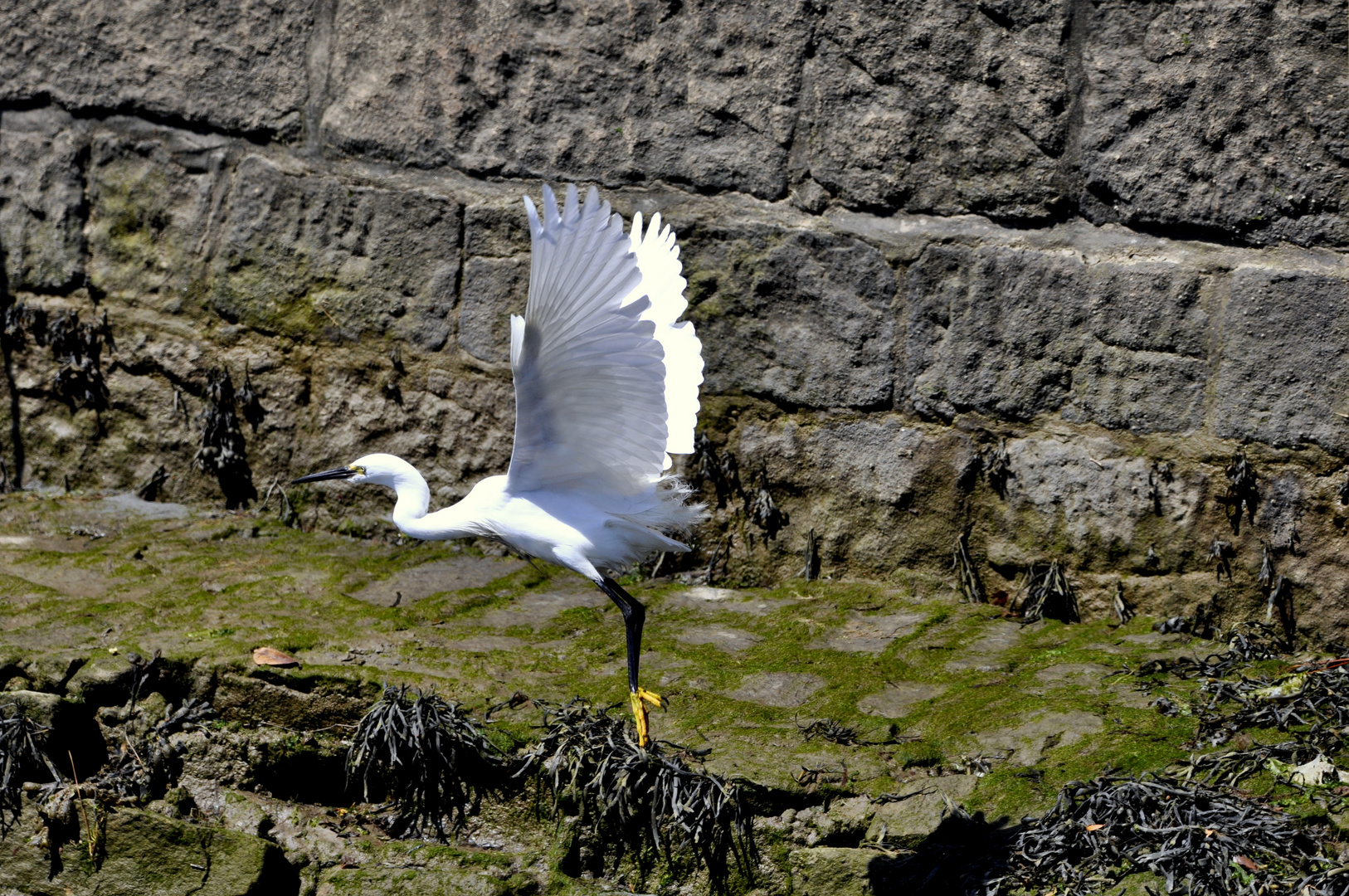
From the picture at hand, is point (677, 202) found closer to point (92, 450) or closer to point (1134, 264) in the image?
point (1134, 264)

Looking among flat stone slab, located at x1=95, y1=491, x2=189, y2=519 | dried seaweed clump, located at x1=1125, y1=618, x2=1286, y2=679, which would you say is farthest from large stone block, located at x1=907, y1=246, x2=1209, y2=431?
flat stone slab, located at x1=95, y1=491, x2=189, y2=519

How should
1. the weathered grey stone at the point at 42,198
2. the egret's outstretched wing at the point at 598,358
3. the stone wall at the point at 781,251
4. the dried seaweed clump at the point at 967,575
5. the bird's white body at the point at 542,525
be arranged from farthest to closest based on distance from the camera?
the weathered grey stone at the point at 42,198 < the dried seaweed clump at the point at 967,575 < the stone wall at the point at 781,251 < the bird's white body at the point at 542,525 < the egret's outstretched wing at the point at 598,358

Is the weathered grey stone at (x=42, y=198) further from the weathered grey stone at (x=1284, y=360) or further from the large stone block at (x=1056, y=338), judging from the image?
the weathered grey stone at (x=1284, y=360)

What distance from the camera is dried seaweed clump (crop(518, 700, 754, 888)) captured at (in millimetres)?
2924

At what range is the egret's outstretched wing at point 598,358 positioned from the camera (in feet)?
9.20

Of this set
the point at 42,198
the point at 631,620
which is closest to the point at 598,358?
the point at 631,620

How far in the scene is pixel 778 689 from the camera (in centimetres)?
351

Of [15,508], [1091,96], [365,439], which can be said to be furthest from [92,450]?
[1091,96]

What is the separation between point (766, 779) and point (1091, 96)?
6.97ft

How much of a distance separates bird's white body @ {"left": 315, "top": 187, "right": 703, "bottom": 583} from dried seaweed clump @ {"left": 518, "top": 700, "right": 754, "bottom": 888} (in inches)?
17.5

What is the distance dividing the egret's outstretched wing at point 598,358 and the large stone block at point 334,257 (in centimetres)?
120

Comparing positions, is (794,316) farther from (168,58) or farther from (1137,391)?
(168,58)

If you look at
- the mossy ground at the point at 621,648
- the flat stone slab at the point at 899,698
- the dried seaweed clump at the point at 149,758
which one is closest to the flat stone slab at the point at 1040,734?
the mossy ground at the point at 621,648

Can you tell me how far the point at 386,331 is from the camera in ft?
15.1
